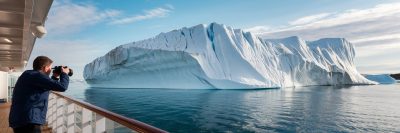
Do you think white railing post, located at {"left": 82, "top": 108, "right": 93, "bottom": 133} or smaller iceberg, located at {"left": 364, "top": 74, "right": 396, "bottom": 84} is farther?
smaller iceberg, located at {"left": 364, "top": 74, "right": 396, "bottom": 84}

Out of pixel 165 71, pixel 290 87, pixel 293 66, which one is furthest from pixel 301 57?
pixel 165 71

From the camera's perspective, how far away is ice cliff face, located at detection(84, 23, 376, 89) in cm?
3744

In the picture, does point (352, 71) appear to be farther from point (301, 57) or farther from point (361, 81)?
point (301, 57)

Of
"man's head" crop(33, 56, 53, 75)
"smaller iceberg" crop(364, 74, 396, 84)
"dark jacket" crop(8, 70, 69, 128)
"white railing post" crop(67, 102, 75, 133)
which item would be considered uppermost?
"man's head" crop(33, 56, 53, 75)

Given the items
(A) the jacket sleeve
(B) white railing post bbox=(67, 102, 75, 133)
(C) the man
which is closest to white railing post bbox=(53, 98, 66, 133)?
(B) white railing post bbox=(67, 102, 75, 133)

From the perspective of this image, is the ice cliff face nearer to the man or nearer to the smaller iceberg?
the smaller iceberg

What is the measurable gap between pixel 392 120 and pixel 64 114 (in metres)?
16.3

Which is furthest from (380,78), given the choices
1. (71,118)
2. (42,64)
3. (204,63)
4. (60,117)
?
(42,64)

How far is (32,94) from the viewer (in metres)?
2.43

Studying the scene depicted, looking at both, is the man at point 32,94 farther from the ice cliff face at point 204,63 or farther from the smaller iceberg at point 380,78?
the smaller iceberg at point 380,78

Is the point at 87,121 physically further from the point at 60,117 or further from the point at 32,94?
the point at 60,117

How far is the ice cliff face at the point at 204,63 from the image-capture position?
3744 centimetres

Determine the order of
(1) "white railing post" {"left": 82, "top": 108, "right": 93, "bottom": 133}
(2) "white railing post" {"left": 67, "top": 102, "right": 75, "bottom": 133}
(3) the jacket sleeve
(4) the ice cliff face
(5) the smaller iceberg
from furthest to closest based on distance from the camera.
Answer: (5) the smaller iceberg, (4) the ice cliff face, (2) "white railing post" {"left": 67, "top": 102, "right": 75, "bottom": 133}, (1) "white railing post" {"left": 82, "top": 108, "right": 93, "bottom": 133}, (3) the jacket sleeve

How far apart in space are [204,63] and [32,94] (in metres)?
35.3
